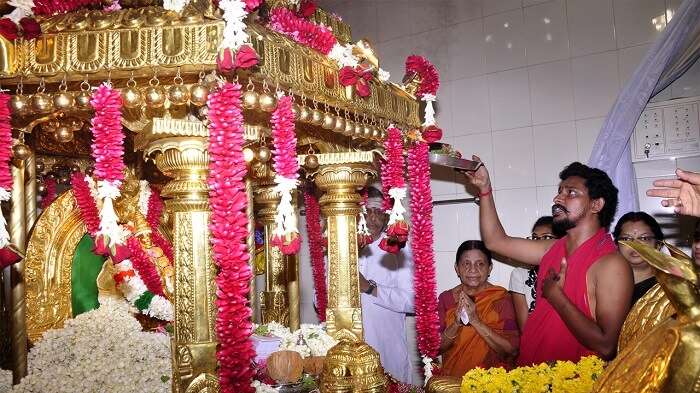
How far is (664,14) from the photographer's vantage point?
421 centimetres

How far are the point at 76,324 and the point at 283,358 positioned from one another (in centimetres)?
147

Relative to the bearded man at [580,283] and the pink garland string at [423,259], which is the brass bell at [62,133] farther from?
the bearded man at [580,283]

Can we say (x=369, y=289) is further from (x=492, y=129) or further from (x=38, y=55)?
(x=38, y=55)

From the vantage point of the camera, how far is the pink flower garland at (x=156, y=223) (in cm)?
404

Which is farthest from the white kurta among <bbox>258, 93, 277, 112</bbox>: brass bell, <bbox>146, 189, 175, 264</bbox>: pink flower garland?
<bbox>258, 93, 277, 112</bbox>: brass bell

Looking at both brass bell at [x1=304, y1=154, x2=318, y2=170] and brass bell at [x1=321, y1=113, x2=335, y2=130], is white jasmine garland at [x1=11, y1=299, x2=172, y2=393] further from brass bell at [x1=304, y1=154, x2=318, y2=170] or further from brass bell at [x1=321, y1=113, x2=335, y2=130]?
brass bell at [x1=321, y1=113, x2=335, y2=130]

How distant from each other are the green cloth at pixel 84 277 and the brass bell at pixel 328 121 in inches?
75.0

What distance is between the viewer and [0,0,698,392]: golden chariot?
2.33m

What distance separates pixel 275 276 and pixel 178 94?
2.42 metres

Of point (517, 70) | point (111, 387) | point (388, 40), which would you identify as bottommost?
point (111, 387)

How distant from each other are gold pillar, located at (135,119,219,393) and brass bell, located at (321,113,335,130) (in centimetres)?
62

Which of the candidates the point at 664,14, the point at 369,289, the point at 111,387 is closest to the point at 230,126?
the point at 111,387

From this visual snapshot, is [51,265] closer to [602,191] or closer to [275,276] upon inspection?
[275,276]

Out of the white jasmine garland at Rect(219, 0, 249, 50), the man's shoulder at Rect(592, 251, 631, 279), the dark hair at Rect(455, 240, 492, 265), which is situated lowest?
the man's shoulder at Rect(592, 251, 631, 279)
